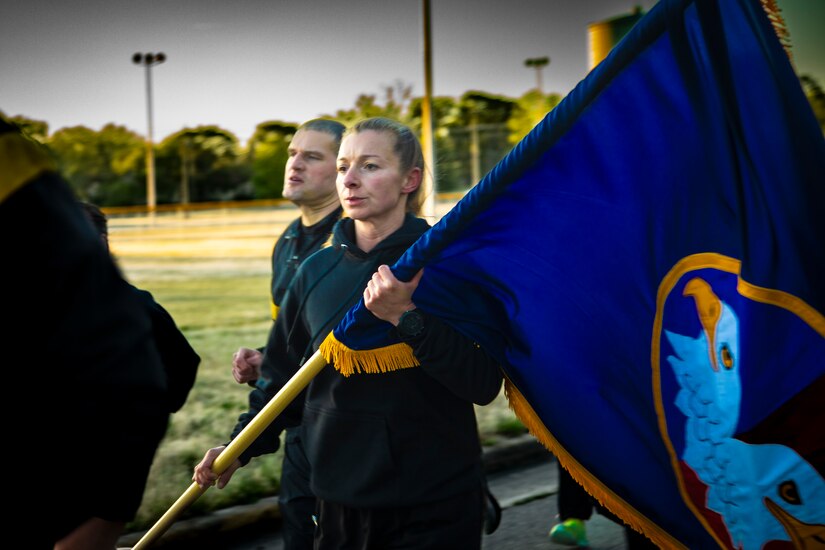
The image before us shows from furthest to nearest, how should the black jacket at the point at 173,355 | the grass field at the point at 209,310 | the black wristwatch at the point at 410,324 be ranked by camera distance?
the grass field at the point at 209,310 < the black jacket at the point at 173,355 < the black wristwatch at the point at 410,324

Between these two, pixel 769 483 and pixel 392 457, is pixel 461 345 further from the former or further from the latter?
pixel 769 483

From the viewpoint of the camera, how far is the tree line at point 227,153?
9984mm

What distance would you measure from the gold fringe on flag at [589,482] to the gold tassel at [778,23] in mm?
1184

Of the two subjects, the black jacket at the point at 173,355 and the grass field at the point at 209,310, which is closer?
the black jacket at the point at 173,355

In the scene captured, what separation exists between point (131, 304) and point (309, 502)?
191cm

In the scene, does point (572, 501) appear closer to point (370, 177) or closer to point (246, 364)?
point (246, 364)

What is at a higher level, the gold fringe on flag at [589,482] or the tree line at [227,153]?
the tree line at [227,153]

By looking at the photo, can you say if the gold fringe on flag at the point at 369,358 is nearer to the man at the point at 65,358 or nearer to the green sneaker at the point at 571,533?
the man at the point at 65,358

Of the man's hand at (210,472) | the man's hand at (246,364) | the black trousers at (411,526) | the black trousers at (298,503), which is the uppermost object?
the man's hand at (246,364)

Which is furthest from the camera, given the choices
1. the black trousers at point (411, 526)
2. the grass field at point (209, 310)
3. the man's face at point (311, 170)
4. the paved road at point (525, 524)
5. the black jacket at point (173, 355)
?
the grass field at point (209, 310)

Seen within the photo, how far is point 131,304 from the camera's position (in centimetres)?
124

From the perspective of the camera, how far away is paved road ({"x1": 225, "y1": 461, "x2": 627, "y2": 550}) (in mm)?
4289

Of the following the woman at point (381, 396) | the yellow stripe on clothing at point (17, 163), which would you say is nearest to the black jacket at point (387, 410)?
the woman at point (381, 396)

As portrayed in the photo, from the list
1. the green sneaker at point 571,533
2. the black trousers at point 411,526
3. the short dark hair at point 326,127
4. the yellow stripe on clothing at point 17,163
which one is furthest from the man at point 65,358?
the green sneaker at point 571,533
